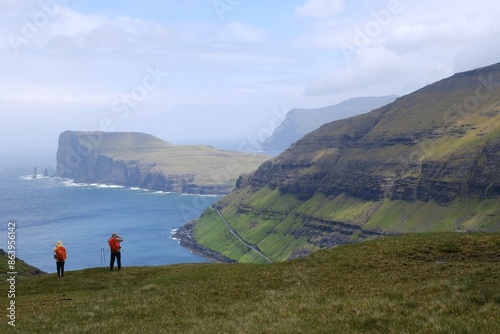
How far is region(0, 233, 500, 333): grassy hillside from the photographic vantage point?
63.2 ft

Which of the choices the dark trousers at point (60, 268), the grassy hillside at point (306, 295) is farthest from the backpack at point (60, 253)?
the grassy hillside at point (306, 295)

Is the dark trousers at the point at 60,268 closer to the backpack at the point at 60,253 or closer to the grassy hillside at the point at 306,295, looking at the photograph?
the backpack at the point at 60,253

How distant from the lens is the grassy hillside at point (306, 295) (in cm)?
1925

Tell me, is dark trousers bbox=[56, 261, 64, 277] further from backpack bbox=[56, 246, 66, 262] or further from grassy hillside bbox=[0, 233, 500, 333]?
grassy hillside bbox=[0, 233, 500, 333]

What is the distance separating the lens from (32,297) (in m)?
38.2

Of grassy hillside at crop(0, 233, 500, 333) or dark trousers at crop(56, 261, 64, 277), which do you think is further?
dark trousers at crop(56, 261, 64, 277)

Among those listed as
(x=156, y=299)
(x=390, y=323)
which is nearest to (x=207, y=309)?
(x=156, y=299)

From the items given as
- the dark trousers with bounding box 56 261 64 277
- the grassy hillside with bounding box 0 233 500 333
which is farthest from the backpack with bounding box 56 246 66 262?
the grassy hillside with bounding box 0 233 500 333

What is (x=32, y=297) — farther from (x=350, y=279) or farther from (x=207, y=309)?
(x=350, y=279)

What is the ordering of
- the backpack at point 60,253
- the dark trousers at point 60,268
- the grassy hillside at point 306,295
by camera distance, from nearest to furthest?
1. the grassy hillside at point 306,295
2. the backpack at point 60,253
3. the dark trousers at point 60,268

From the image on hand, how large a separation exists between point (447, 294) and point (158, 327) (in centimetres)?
1406

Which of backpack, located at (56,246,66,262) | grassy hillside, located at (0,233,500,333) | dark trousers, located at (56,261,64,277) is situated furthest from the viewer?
dark trousers, located at (56,261,64,277)

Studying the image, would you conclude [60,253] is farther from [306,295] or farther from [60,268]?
[306,295]

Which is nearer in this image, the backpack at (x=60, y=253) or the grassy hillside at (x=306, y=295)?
the grassy hillside at (x=306, y=295)
